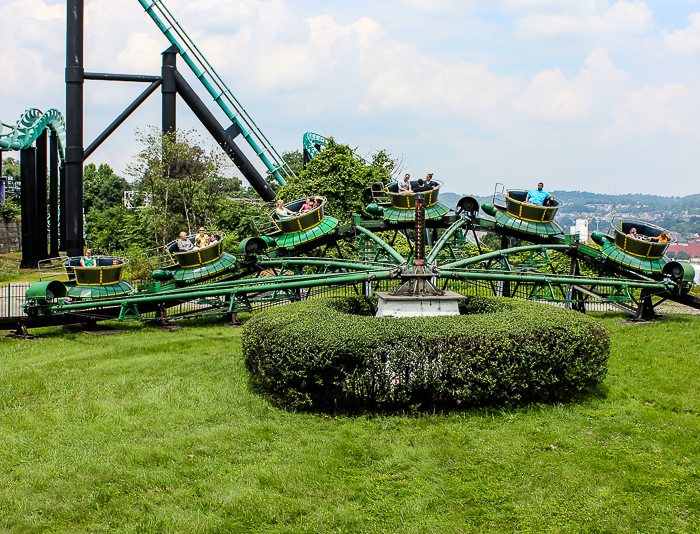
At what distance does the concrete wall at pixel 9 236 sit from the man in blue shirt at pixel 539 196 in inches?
1605

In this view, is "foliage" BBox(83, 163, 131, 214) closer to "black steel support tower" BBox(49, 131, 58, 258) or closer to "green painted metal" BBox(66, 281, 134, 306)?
"black steel support tower" BBox(49, 131, 58, 258)

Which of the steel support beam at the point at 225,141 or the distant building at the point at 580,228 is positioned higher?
the steel support beam at the point at 225,141

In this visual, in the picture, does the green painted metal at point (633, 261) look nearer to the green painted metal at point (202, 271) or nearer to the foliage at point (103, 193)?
the green painted metal at point (202, 271)

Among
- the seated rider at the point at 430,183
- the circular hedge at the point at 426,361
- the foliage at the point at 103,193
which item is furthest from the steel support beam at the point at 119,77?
the foliage at the point at 103,193

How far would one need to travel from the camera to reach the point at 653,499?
5914mm

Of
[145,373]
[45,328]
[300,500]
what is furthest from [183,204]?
[300,500]

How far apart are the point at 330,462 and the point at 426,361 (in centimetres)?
213

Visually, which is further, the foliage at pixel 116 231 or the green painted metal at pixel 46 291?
the foliage at pixel 116 231

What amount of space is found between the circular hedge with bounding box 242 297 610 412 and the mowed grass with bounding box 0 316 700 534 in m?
0.34

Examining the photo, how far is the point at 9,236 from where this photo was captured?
150ft

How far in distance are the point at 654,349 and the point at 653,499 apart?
753 cm

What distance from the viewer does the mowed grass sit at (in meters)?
5.61

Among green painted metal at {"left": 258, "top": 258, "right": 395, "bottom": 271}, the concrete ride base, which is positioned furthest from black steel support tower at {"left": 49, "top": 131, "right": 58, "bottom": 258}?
the concrete ride base

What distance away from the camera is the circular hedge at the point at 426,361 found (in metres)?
8.15
